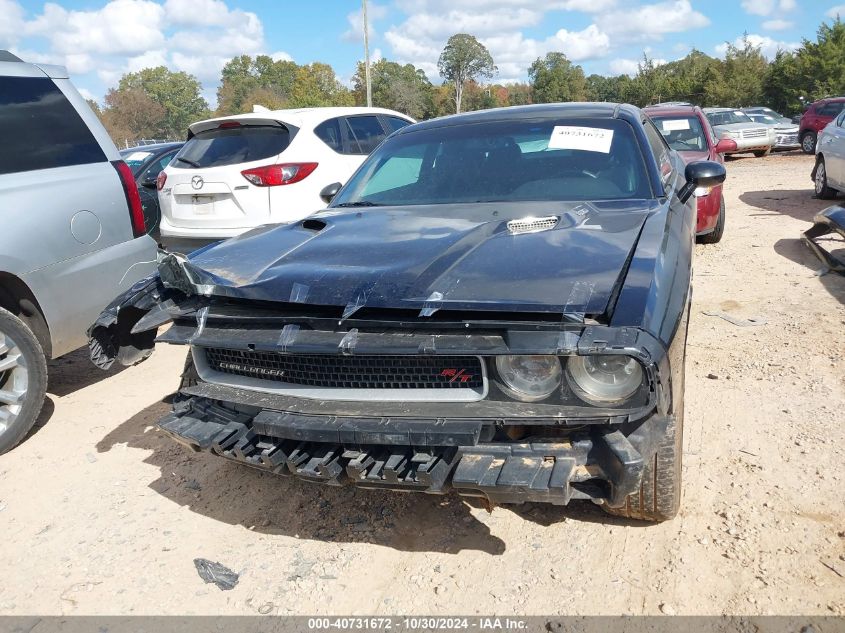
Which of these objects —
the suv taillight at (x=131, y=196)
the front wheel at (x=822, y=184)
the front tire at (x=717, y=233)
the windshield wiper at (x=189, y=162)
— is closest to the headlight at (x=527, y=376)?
the suv taillight at (x=131, y=196)

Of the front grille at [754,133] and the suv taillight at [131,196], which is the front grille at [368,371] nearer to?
the suv taillight at [131,196]

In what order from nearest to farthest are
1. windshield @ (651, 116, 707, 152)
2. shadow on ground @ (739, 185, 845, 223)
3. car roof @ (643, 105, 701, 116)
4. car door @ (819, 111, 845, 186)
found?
windshield @ (651, 116, 707, 152)
car roof @ (643, 105, 701, 116)
car door @ (819, 111, 845, 186)
shadow on ground @ (739, 185, 845, 223)

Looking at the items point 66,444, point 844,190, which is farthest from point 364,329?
point 844,190

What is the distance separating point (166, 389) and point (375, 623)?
9.05 feet

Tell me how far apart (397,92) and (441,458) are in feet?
235

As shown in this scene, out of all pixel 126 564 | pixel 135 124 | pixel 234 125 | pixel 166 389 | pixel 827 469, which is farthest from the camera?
pixel 135 124

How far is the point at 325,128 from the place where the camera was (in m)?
6.54

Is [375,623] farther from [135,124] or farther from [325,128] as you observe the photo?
[135,124]

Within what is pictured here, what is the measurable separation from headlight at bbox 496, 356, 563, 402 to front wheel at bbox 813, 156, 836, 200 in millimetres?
10199

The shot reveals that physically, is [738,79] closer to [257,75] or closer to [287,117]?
[287,117]

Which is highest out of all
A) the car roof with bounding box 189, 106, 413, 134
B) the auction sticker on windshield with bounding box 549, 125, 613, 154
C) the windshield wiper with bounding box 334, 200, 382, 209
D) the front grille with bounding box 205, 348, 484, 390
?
the car roof with bounding box 189, 106, 413, 134

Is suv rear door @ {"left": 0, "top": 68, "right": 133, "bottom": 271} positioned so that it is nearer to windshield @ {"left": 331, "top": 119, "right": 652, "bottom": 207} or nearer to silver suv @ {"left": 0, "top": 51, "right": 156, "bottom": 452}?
silver suv @ {"left": 0, "top": 51, "right": 156, "bottom": 452}

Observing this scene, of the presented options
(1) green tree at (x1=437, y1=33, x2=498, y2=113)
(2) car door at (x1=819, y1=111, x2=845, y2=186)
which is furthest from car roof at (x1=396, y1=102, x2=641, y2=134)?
(1) green tree at (x1=437, y1=33, x2=498, y2=113)

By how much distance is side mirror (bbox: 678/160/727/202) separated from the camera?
12.4 ft
